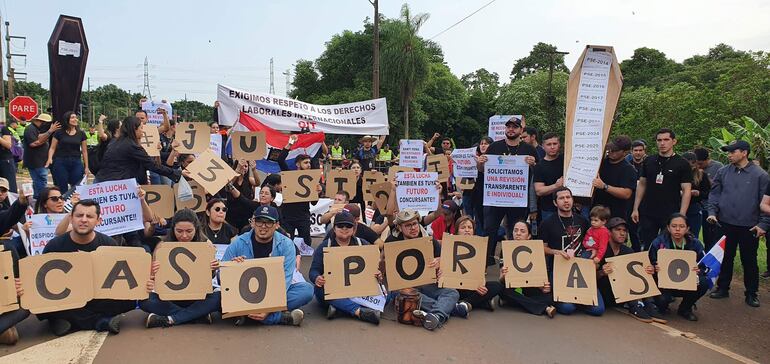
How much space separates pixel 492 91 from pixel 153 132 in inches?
2067

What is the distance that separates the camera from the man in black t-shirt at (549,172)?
7324 mm

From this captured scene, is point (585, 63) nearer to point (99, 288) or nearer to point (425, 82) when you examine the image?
point (99, 288)

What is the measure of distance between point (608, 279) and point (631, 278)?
0.25m

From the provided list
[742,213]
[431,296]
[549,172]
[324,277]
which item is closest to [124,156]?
[324,277]

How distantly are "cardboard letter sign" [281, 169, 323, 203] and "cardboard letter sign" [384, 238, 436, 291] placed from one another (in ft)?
9.29

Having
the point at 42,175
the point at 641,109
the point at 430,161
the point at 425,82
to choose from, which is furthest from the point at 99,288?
the point at 641,109

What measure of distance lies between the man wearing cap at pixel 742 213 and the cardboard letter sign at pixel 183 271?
229 inches

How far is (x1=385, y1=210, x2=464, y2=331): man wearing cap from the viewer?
5543 millimetres

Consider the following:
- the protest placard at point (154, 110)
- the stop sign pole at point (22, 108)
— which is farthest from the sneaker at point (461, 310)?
the stop sign pole at point (22, 108)

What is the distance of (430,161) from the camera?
10734 mm

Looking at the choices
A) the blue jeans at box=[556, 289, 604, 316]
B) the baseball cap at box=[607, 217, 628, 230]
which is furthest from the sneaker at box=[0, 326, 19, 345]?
the baseball cap at box=[607, 217, 628, 230]

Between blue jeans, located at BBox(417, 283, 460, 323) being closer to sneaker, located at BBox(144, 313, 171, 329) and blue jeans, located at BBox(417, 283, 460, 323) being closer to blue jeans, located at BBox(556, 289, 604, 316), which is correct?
blue jeans, located at BBox(556, 289, 604, 316)

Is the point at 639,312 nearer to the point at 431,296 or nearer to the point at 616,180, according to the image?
the point at 616,180

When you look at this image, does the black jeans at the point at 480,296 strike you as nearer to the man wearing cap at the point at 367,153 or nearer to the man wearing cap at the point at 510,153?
the man wearing cap at the point at 510,153
